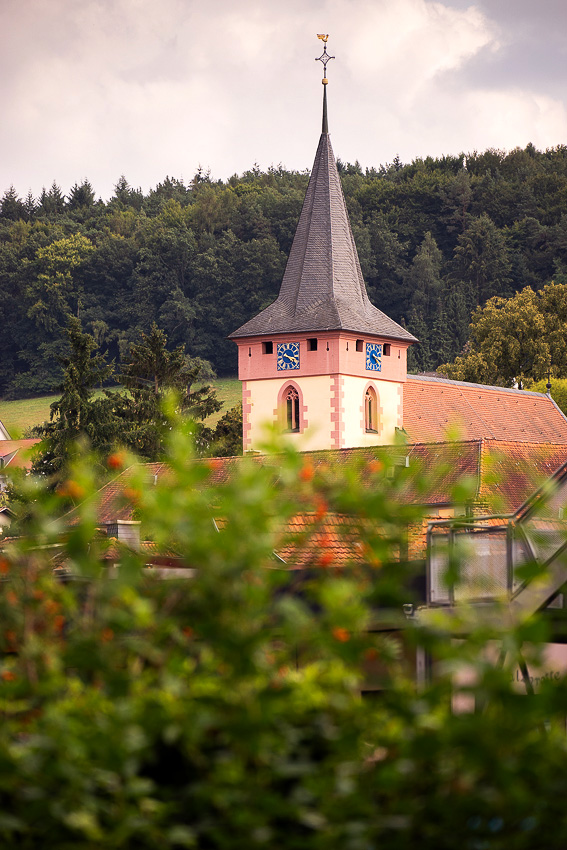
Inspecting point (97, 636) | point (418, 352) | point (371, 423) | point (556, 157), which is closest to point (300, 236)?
point (371, 423)

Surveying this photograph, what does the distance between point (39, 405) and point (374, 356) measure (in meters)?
55.5

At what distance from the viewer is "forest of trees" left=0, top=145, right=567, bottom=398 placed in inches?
4289

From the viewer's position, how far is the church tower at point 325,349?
51.2 metres

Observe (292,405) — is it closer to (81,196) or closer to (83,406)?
(83,406)

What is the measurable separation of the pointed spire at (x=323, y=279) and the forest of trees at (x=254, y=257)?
4644cm

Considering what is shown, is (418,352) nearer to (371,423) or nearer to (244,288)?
(244,288)

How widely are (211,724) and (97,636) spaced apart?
32 centimetres

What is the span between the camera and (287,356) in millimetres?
51938

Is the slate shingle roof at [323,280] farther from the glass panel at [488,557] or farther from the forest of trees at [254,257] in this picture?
the forest of trees at [254,257]

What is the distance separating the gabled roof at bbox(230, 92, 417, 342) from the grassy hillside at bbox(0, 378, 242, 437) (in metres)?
38.1

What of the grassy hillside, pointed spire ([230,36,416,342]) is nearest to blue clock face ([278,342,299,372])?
pointed spire ([230,36,416,342])

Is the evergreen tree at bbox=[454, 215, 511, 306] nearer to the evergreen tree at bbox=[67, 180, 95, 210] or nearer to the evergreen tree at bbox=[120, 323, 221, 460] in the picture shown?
the evergreen tree at bbox=[67, 180, 95, 210]

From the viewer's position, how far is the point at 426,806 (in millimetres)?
2814

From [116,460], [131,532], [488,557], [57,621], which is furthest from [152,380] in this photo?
[57,621]
